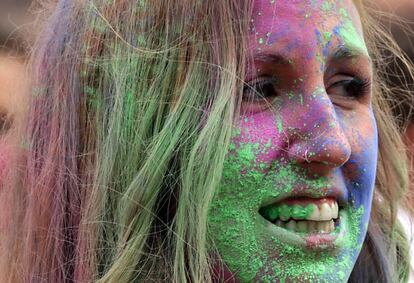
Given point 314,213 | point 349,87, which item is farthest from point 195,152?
point 349,87

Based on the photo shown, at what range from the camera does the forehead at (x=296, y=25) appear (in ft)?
2.70

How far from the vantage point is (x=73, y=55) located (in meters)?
0.86

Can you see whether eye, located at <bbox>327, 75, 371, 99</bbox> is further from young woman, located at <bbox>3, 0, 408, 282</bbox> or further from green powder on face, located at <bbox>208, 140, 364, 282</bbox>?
green powder on face, located at <bbox>208, 140, 364, 282</bbox>

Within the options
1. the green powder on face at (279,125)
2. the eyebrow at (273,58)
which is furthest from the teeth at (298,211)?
the eyebrow at (273,58)

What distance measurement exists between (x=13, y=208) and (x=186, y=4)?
44 cm

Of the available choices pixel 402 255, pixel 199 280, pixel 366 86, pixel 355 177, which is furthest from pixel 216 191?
pixel 402 255

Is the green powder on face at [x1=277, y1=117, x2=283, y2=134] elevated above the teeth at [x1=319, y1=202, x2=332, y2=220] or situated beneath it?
elevated above

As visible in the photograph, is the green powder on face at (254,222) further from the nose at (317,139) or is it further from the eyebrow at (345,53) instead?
the eyebrow at (345,53)

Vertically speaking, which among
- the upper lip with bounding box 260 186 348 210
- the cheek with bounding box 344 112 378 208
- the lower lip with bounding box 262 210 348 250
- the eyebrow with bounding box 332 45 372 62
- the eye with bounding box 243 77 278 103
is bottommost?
the lower lip with bounding box 262 210 348 250

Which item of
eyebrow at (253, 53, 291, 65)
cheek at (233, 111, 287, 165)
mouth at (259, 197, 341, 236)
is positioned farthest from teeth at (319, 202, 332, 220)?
eyebrow at (253, 53, 291, 65)

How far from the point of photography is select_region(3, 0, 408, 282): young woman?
2.62ft

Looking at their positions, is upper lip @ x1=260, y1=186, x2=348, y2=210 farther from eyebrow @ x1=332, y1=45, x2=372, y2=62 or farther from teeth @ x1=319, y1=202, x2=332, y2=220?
eyebrow @ x1=332, y1=45, x2=372, y2=62

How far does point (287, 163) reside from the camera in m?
0.81

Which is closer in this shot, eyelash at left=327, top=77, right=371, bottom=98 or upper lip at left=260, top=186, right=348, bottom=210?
upper lip at left=260, top=186, right=348, bottom=210
